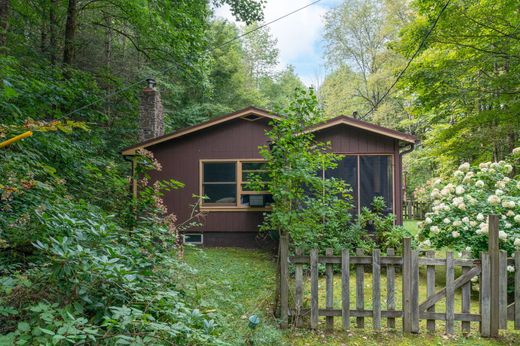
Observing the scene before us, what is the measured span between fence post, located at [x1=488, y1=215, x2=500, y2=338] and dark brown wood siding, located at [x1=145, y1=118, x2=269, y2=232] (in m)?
6.01

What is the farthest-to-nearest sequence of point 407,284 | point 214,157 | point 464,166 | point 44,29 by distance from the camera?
1. point 214,157
2. point 44,29
3. point 464,166
4. point 407,284

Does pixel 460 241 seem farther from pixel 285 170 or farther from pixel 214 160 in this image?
pixel 214 160

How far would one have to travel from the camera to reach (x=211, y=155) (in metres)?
8.92

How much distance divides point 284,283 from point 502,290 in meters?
2.23

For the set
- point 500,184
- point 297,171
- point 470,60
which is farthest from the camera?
point 470,60

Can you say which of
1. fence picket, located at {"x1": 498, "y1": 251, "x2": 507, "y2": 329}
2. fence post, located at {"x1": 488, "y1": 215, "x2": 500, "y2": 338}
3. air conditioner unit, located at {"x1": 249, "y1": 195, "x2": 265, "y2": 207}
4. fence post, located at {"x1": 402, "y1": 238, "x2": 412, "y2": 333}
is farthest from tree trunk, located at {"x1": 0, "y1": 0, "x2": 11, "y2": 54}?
fence picket, located at {"x1": 498, "y1": 251, "x2": 507, "y2": 329}

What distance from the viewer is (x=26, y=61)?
5773mm

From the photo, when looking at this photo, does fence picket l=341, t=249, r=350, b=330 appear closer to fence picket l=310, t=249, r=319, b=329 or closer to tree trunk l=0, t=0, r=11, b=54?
fence picket l=310, t=249, r=319, b=329

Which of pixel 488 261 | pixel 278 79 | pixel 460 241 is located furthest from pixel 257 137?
pixel 278 79

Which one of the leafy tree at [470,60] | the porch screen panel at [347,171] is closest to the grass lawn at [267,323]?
the porch screen panel at [347,171]

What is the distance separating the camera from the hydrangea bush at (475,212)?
15.3 ft

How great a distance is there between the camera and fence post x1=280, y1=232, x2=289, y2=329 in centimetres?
350

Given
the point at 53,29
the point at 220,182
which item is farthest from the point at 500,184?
the point at 53,29

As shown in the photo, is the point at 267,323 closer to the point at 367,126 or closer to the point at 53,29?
the point at 367,126
